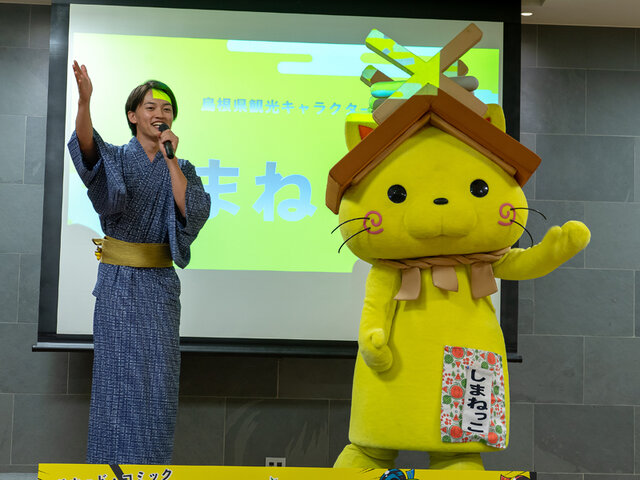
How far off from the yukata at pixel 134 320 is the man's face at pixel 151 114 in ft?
0.38

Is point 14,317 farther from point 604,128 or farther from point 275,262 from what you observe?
point 604,128

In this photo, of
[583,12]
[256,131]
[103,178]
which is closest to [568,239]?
[103,178]

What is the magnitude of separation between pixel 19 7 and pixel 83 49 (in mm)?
474

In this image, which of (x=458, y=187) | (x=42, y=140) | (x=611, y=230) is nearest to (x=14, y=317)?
(x=42, y=140)

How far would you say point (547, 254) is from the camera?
192cm

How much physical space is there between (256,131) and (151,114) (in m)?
0.79

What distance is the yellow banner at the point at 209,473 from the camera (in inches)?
60.0

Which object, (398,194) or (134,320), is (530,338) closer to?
(398,194)

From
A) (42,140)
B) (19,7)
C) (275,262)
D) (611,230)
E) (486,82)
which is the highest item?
(19,7)

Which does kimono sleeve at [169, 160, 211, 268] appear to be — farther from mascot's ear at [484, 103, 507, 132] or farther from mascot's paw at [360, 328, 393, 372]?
mascot's ear at [484, 103, 507, 132]

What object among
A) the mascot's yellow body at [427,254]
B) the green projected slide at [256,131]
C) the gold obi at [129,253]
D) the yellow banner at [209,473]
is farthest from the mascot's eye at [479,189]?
the green projected slide at [256,131]

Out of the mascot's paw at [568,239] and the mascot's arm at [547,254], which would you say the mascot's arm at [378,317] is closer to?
the mascot's arm at [547,254]

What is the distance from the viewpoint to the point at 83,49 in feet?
9.66

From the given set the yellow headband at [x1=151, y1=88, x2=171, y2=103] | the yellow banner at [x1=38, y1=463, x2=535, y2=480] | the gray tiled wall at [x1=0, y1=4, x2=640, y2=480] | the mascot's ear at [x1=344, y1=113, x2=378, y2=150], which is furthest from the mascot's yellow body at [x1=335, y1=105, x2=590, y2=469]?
the gray tiled wall at [x1=0, y1=4, x2=640, y2=480]
